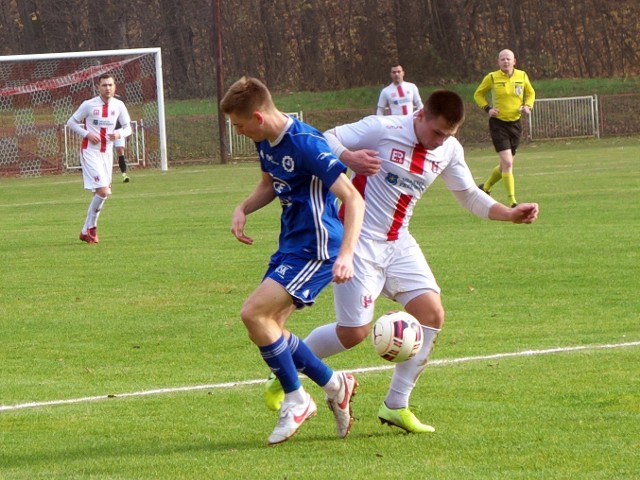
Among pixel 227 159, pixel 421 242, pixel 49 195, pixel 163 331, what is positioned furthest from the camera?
pixel 227 159

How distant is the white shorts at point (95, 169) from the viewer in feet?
57.7

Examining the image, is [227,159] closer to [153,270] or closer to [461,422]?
[153,270]

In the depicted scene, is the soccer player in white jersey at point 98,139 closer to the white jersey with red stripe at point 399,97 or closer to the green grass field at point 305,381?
the green grass field at point 305,381

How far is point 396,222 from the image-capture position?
22.1ft

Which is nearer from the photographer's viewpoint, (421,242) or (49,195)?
(421,242)

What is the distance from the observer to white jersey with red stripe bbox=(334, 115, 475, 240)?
6.72 metres

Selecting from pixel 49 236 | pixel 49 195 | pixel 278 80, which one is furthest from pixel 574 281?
pixel 278 80

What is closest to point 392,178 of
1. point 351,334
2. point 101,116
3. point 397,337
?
point 351,334

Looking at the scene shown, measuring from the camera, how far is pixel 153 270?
13812 mm

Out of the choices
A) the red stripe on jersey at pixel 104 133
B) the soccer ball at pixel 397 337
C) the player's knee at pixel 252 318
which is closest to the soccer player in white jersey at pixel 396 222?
the soccer ball at pixel 397 337

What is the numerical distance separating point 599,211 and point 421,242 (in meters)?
3.75

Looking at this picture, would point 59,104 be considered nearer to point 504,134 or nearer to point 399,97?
point 399,97

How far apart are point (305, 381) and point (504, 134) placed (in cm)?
1306

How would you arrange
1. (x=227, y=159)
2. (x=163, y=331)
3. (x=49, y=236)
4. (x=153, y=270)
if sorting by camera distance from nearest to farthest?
(x=163, y=331), (x=153, y=270), (x=49, y=236), (x=227, y=159)
